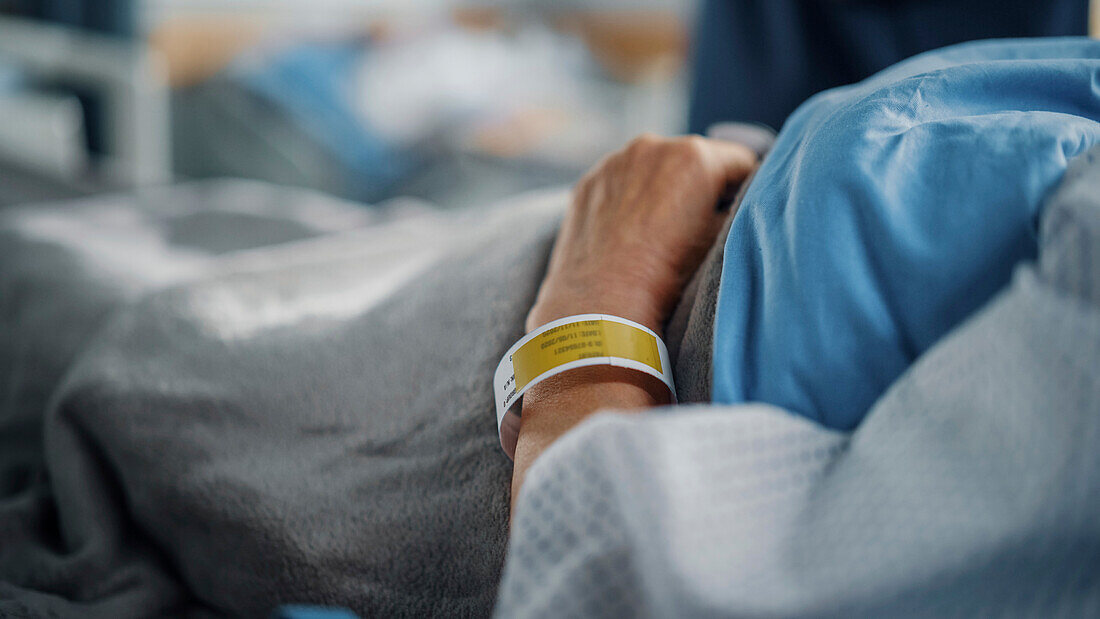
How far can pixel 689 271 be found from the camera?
20.2 inches

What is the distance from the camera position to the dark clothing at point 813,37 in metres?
0.93

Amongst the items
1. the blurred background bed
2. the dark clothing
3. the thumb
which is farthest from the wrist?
the blurred background bed

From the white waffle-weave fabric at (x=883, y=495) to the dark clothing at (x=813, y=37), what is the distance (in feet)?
2.46

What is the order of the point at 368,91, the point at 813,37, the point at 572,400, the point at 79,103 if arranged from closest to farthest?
the point at 572,400 < the point at 813,37 < the point at 79,103 < the point at 368,91

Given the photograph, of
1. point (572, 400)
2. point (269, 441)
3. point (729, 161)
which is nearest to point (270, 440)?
point (269, 441)

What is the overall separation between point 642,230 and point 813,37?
28.8 inches

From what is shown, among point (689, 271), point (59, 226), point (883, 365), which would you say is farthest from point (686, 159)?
point (59, 226)

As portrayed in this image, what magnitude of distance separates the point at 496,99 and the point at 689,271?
222cm

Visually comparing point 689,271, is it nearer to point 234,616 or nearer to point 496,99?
point 234,616

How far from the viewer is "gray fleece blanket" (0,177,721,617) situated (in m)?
0.50

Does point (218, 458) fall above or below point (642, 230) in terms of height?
below

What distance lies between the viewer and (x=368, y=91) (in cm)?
254

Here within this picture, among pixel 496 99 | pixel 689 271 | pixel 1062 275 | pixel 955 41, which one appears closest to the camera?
pixel 1062 275

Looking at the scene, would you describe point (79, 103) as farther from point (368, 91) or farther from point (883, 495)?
point (883, 495)
